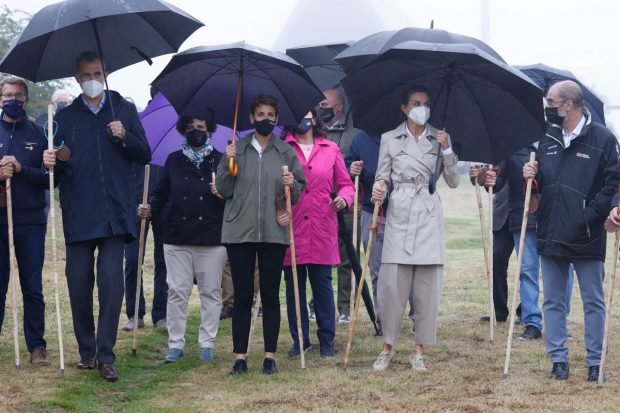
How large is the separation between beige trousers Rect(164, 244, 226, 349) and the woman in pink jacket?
23.7 inches

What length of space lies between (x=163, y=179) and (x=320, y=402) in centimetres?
276

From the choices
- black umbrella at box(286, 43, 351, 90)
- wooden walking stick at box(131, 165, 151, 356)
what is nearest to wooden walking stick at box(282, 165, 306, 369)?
wooden walking stick at box(131, 165, 151, 356)

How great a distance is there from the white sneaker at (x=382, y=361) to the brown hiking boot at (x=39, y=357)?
2.56m

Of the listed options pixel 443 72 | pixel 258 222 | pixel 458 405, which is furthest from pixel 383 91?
pixel 458 405

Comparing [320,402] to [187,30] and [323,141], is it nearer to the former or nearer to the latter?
[323,141]

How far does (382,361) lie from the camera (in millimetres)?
8125

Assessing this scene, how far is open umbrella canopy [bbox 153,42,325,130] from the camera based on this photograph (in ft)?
26.8

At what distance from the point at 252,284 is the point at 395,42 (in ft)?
7.33

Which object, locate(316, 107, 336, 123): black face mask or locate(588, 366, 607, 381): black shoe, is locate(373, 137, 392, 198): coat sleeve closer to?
locate(316, 107, 336, 123): black face mask

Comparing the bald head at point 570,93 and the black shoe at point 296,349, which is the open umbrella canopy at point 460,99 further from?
the black shoe at point 296,349

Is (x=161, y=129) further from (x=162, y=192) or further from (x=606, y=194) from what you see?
(x=606, y=194)

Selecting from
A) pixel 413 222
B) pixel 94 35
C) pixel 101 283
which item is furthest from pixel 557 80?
pixel 101 283

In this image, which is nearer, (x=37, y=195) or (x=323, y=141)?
(x=37, y=195)

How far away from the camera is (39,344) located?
830cm
